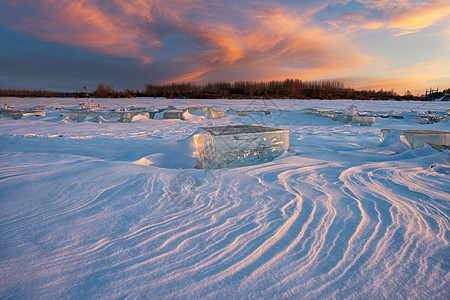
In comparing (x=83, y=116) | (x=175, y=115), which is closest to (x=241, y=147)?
(x=175, y=115)

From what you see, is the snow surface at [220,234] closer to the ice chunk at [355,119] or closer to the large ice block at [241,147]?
the large ice block at [241,147]

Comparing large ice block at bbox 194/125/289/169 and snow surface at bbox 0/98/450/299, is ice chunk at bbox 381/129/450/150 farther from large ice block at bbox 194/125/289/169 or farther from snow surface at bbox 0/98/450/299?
large ice block at bbox 194/125/289/169

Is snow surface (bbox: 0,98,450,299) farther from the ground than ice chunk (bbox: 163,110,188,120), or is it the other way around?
ice chunk (bbox: 163,110,188,120)

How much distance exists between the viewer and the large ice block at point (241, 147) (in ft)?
9.53

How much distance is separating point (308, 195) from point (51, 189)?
6.61 ft

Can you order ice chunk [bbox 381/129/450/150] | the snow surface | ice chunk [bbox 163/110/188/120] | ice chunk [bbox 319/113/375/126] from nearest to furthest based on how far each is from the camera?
the snow surface, ice chunk [bbox 381/129/450/150], ice chunk [bbox 319/113/375/126], ice chunk [bbox 163/110/188/120]

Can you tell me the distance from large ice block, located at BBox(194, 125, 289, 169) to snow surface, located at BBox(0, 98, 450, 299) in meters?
0.63

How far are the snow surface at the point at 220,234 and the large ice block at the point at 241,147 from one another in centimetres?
63

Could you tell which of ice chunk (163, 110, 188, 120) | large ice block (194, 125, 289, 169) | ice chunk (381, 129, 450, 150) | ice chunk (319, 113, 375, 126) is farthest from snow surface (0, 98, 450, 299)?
ice chunk (163, 110, 188, 120)

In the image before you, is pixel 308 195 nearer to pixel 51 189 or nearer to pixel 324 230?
pixel 324 230

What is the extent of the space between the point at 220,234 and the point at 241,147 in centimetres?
177

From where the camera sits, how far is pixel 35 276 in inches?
37.9

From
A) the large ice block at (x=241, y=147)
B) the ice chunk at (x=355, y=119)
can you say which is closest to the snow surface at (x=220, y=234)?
the large ice block at (x=241, y=147)

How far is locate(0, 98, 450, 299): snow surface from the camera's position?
3.05 ft
